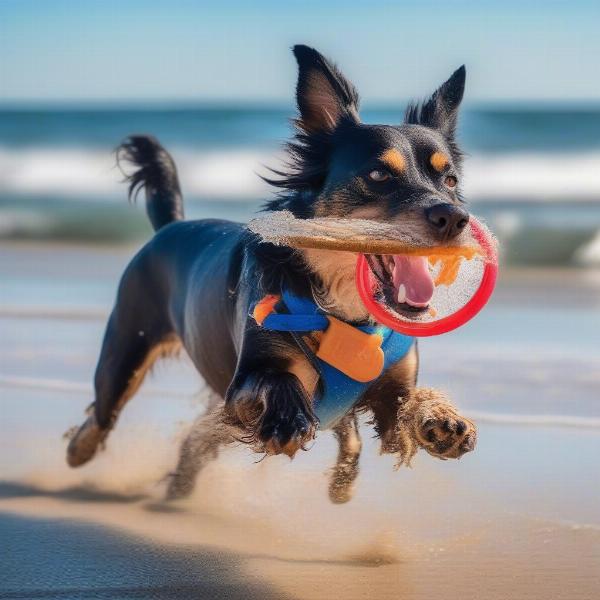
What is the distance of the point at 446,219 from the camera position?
3.70 m

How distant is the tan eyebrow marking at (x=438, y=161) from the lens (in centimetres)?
408

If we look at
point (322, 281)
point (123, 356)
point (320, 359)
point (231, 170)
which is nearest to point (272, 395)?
point (320, 359)

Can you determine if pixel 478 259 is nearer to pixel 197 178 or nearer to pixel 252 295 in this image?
pixel 252 295

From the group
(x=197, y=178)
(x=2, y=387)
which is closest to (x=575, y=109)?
(x=197, y=178)

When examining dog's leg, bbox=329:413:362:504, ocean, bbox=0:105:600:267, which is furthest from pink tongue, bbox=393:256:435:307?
ocean, bbox=0:105:600:267

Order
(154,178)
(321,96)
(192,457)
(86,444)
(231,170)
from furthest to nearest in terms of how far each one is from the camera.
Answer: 1. (231,170)
2. (154,178)
3. (86,444)
4. (192,457)
5. (321,96)

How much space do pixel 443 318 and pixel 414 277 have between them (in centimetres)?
16

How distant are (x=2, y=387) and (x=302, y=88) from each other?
9.82 ft

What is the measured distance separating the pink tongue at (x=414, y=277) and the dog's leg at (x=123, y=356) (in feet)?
5.48

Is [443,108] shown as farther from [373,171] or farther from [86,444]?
[86,444]

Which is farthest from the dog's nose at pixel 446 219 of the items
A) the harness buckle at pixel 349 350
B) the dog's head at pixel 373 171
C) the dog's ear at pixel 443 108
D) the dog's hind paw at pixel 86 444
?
the dog's hind paw at pixel 86 444

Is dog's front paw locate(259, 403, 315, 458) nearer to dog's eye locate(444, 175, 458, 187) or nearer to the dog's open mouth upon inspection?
the dog's open mouth

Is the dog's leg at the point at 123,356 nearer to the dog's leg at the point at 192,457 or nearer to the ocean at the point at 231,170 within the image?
the dog's leg at the point at 192,457

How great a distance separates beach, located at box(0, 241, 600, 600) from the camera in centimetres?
404
